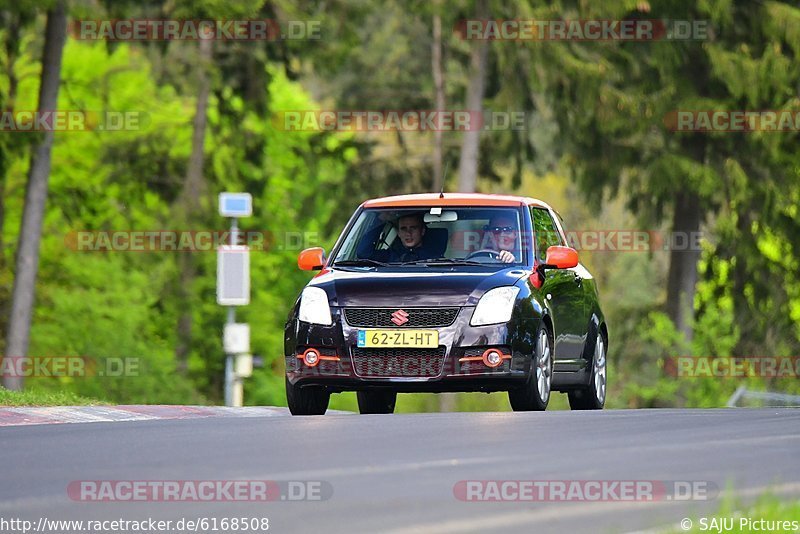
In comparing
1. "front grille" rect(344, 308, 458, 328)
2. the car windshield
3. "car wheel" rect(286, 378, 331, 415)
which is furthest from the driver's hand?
"car wheel" rect(286, 378, 331, 415)

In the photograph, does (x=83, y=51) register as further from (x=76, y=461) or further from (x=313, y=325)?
(x=76, y=461)

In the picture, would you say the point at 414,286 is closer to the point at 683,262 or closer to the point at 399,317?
the point at 399,317

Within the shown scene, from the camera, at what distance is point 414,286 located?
15.5 metres

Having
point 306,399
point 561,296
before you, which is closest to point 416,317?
point 306,399

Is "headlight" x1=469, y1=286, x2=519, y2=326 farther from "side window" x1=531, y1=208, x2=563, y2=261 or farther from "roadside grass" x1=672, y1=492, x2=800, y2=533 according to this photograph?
"roadside grass" x1=672, y1=492, x2=800, y2=533

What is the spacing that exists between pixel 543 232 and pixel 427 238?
1180 millimetres

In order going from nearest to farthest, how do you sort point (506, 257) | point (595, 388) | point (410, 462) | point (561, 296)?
point (410, 462)
point (506, 257)
point (561, 296)
point (595, 388)

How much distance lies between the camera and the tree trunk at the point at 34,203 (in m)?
33.1

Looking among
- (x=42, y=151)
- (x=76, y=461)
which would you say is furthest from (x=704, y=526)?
(x=42, y=151)

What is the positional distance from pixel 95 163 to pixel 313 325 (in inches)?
1161

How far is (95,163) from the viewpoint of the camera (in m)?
44.4

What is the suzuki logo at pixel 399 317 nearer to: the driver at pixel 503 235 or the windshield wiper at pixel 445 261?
the windshield wiper at pixel 445 261

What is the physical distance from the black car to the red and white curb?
0.92m

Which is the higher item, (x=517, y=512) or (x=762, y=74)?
(x=762, y=74)
